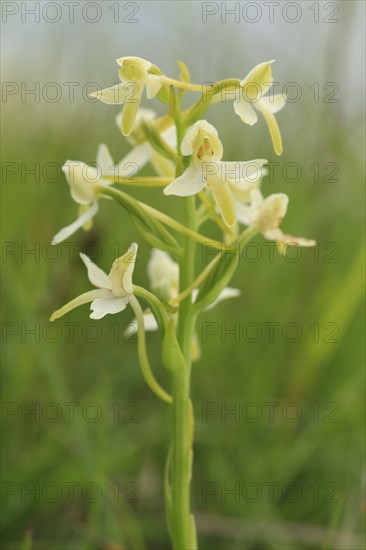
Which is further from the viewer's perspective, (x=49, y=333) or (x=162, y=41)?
(x=162, y=41)

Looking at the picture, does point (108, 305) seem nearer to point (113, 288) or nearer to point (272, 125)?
point (113, 288)

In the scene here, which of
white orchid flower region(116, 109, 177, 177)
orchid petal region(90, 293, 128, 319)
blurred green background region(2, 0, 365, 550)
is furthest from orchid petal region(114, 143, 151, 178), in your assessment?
blurred green background region(2, 0, 365, 550)

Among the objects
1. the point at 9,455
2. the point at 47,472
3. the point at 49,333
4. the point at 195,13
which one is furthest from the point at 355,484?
the point at 195,13

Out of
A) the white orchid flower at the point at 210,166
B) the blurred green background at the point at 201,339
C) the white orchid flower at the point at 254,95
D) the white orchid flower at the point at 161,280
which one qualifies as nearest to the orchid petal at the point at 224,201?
the white orchid flower at the point at 210,166

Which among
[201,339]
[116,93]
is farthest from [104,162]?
[201,339]

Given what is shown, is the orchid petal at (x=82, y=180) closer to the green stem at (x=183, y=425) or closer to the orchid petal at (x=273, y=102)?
the green stem at (x=183, y=425)

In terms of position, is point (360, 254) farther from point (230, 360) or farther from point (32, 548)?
point (32, 548)
